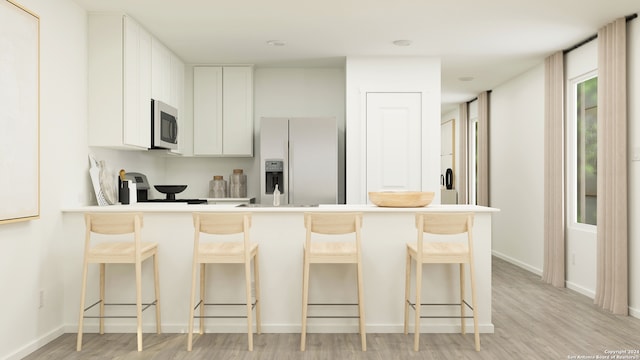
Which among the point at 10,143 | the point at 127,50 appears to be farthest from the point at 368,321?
the point at 127,50

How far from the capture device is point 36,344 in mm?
3248

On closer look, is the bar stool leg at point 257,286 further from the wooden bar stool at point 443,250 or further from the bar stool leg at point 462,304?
the bar stool leg at point 462,304

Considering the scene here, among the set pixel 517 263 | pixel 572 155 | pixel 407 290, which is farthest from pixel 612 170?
pixel 517 263

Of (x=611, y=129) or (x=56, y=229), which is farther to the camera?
(x=611, y=129)

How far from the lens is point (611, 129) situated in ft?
13.8

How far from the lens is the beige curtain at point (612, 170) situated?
409 cm

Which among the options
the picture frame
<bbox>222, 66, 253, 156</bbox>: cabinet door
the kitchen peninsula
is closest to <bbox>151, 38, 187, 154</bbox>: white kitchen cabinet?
<bbox>222, 66, 253, 156</bbox>: cabinet door

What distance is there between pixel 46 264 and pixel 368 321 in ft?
8.07

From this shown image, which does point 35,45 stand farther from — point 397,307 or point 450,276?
point 450,276

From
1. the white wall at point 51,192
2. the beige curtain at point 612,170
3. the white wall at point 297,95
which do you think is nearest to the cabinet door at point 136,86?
the white wall at point 51,192

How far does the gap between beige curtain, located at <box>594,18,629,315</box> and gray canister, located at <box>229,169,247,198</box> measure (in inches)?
157

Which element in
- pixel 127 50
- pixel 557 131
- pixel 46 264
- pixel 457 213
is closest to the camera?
pixel 457 213

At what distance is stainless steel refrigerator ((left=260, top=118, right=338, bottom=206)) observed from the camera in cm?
545

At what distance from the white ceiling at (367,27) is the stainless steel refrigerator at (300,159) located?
0.84 meters
